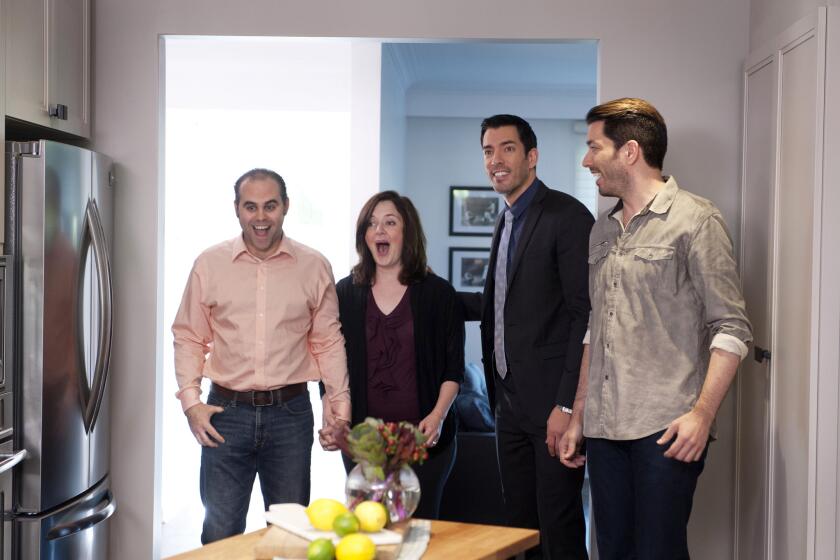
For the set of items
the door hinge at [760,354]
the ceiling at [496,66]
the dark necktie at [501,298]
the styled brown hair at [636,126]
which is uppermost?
the ceiling at [496,66]

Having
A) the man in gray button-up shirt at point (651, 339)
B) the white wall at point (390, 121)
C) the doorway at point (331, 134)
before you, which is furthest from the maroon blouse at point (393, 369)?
the white wall at point (390, 121)

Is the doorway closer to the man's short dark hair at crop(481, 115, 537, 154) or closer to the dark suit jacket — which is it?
the man's short dark hair at crop(481, 115, 537, 154)

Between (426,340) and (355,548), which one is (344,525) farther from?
(426,340)

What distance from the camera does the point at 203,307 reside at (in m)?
2.78

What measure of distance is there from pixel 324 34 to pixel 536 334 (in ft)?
4.46

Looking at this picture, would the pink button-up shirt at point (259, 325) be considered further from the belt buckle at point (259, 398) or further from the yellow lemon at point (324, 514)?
the yellow lemon at point (324, 514)

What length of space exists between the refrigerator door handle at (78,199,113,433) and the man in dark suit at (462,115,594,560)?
4.32 feet

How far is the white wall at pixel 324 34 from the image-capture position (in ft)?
10.3

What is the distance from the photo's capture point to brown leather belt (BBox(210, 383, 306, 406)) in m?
2.72

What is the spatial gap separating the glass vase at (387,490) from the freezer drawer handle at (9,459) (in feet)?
3.78

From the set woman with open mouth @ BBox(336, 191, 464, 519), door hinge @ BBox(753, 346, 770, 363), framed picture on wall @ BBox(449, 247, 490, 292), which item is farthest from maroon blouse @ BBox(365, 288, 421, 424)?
framed picture on wall @ BBox(449, 247, 490, 292)

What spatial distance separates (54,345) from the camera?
272 cm

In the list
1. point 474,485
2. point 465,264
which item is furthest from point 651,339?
point 465,264

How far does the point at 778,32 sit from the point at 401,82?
4.61 metres
